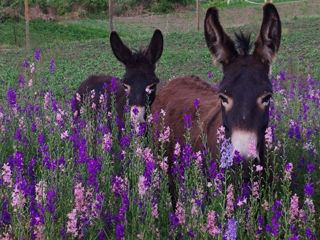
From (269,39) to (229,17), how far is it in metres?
35.0

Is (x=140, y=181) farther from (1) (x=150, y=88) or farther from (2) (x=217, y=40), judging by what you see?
(1) (x=150, y=88)

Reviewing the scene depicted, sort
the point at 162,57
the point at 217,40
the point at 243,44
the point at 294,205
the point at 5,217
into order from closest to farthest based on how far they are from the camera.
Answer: the point at 294,205, the point at 5,217, the point at 217,40, the point at 243,44, the point at 162,57

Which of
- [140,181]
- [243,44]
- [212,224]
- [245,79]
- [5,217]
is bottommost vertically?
[5,217]

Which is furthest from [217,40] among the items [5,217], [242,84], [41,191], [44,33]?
[44,33]

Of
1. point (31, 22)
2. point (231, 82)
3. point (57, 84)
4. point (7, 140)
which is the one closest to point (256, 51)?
point (231, 82)

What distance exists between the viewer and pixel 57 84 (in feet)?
43.2

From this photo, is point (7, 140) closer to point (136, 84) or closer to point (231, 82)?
point (136, 84)

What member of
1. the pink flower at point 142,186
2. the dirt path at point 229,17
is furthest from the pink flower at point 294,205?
the dirt path at point 229,17

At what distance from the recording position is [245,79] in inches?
129

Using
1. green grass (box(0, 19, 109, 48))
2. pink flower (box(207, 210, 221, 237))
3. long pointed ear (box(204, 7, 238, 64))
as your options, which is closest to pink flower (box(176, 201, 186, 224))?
pink flower (box(207, 210, 221, 237))

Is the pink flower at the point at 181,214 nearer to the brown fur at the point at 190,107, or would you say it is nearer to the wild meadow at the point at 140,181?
the wild meadow at the point at 140,181

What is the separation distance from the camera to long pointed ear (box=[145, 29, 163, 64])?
6.07 metres

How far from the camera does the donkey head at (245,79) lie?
3082mm

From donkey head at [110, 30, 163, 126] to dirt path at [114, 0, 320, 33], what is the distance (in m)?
28.2
